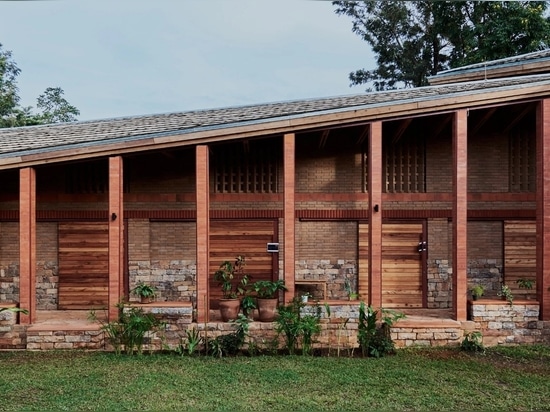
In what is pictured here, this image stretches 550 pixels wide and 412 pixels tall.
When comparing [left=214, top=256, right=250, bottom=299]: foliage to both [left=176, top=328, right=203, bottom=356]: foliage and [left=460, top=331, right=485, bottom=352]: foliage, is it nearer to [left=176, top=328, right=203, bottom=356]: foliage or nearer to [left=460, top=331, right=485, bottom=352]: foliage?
[left=176, top=328, right=203, bottom=356]: foliage

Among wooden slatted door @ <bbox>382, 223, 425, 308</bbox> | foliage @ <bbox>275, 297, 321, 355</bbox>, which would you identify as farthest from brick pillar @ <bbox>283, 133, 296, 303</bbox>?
wooden slatted door @ <bbox>382, 223, 425, 308</bbox>

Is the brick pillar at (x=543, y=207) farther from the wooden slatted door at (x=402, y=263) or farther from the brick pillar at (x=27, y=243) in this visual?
the brick pillar at (x=27, y=243)

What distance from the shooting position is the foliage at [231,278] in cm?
894

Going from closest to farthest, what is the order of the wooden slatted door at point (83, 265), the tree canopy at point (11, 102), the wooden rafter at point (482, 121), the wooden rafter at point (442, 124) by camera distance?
the wooden rafter at point (442, 124) → the wooden rafter at point (482, 121) → the wooden slatted door at point (83, 265) → the tree canopy at point (11, 102)

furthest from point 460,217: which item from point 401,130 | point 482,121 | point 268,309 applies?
point 268,309

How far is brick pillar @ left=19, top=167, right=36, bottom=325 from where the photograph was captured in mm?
8445

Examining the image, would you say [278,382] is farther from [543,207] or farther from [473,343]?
[543,207]

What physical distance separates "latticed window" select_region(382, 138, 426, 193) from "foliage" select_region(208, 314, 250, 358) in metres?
5.01

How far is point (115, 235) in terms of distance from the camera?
28.1ft

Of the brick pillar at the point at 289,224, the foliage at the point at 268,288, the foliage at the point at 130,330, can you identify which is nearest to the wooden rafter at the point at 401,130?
the brick pillar at the point at 289,224

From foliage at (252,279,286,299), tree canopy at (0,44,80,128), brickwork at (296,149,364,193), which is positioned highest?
tree canopy at (0,44,80,128)

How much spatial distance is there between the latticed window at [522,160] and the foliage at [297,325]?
6.01 meters

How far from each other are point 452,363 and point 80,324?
639 centimetres

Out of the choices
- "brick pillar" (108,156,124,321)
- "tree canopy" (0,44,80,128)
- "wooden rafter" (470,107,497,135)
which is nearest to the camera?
"brick pillar" (108,156,124,321)
